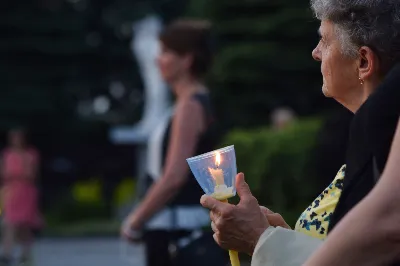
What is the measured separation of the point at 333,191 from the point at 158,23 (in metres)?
32.3

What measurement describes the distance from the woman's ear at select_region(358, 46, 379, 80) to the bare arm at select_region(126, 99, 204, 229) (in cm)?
240

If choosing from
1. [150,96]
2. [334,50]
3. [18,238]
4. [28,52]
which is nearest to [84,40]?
[28,52]

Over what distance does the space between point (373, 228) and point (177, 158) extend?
293cm

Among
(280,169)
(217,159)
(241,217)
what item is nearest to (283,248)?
(241,217)

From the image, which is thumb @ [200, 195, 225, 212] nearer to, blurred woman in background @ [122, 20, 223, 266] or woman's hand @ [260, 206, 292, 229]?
woman's hand @ [260, 206, 292, 229]

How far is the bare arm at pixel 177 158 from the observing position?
15.4ft

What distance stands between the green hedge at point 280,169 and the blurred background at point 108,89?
963 millimetres

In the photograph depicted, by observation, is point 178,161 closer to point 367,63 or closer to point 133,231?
point 133,231

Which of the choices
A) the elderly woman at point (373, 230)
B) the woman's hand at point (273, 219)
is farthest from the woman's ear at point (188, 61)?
the elderly woman at point (373, 230)

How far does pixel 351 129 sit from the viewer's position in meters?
2.08

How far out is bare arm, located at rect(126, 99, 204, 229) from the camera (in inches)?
185

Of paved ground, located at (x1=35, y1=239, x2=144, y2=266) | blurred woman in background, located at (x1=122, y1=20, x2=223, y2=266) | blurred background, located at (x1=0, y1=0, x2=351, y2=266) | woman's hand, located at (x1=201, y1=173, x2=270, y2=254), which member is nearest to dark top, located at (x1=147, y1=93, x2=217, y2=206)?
blurred woman in background, located at (x1=122, y1=20, x2=223, y2=266)

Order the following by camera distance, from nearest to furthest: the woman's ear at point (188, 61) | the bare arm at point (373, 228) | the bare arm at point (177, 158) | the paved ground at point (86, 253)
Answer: the bare arm at point (373, 228)
the bare arm at point (177, 158)
the woman's ear at point (188, 61)
the paved ground at point (86, 253)

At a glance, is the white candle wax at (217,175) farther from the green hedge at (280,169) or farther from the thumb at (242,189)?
the green hedge at (280,169)
